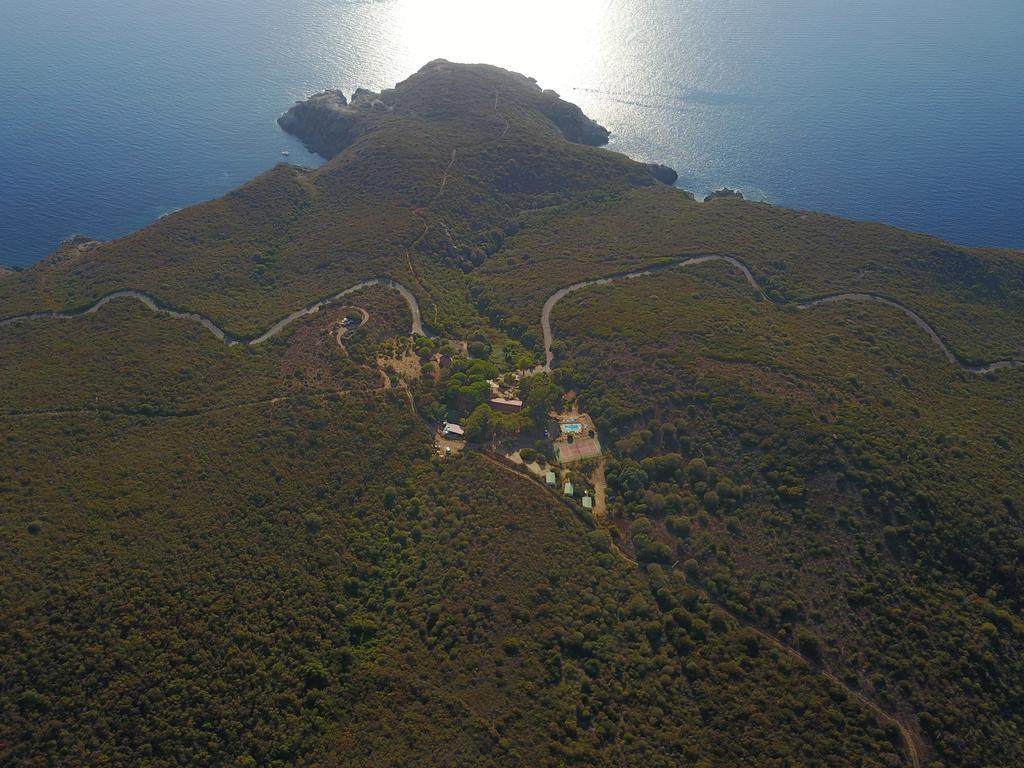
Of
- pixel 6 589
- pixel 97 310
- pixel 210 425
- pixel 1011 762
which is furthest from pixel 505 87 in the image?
pixel 1011 762

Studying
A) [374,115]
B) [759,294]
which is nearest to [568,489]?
[759,294]

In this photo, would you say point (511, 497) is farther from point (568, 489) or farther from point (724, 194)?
point (724, 194)

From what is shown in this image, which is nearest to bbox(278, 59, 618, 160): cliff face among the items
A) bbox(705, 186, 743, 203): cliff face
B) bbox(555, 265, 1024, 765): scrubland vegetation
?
bbox(705, 186, 743, 203): cliff face

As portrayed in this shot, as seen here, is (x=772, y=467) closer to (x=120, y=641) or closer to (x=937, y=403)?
(x=937, y=403)

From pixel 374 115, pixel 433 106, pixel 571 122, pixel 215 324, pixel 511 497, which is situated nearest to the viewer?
pixel 511 497

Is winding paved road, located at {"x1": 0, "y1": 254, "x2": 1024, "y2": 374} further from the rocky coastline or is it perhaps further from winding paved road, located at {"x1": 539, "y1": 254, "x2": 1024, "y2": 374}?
the rocky coastline

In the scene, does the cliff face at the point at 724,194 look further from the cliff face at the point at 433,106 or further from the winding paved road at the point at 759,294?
the winding paved road at the point at 759,294

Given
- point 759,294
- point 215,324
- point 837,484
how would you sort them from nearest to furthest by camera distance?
point 837,484 < point 215,324 < point 759,294
